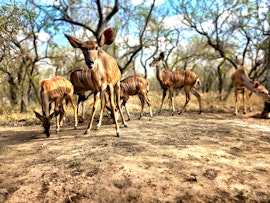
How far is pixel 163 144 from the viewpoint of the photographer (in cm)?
527

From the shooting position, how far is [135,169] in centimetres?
377

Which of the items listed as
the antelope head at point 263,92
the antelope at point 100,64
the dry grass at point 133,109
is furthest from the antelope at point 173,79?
the antelope at point 100,64

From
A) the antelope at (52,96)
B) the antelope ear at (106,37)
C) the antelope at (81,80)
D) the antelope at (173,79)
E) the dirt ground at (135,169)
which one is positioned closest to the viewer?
the dirt ground at (135,169)

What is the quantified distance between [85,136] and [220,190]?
3625 millimetres

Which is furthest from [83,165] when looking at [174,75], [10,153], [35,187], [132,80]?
[174,75]

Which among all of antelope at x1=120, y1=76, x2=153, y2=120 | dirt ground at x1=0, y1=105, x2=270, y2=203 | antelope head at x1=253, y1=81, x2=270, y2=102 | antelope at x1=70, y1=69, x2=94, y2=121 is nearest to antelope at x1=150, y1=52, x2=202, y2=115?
antelope at x1=120, y1=76, x2=153, y2=120

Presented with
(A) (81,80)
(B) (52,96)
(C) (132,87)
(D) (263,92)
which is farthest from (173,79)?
A: (B) (52,96)

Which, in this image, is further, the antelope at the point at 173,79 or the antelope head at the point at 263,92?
the antelope at the point at 173,79

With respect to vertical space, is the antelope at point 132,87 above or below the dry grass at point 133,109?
above

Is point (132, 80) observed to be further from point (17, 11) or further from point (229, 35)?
point (229, 35)

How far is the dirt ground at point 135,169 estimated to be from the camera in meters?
3.18

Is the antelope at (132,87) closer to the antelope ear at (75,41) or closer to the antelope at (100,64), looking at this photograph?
the antelope at (100,64)

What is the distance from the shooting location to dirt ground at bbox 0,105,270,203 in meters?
3.18

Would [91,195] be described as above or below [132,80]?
below
